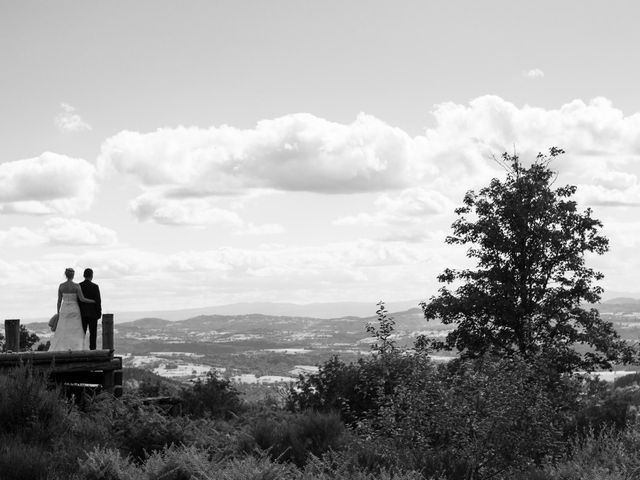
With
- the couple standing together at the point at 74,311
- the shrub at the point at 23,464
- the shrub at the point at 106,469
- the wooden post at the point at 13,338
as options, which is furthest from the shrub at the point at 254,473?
the wooden post at the point at 13,338

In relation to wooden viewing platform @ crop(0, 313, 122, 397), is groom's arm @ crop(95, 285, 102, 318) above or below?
above

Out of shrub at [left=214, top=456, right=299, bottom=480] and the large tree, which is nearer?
shrub at [left=214, top=456, right=299, bottom=480]

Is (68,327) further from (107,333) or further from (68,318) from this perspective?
(107,333)

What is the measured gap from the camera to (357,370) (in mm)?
21781

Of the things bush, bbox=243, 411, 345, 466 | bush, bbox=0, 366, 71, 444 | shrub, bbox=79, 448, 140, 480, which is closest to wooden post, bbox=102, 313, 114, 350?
bush, bbox=0, 366, 71, 444

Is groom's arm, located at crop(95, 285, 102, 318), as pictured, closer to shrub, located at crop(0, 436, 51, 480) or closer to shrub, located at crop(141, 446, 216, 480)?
shrub, located at crop(0, 436, 51, 480)

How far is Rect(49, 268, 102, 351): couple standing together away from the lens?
17750 millimetres

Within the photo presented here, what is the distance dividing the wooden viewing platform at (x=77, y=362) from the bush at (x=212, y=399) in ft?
9.82

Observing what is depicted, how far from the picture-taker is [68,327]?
1783 centimetres

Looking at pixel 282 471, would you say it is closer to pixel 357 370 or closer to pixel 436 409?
pixel 436 409

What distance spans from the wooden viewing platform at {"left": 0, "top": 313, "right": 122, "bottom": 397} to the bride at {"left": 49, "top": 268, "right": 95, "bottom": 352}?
2.10ft

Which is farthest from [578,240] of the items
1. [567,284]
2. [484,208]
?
[484,208]

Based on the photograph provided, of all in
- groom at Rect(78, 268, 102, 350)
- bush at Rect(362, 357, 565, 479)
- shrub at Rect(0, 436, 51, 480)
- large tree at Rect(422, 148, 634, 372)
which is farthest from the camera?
large tree at Rect(422, 148, 634, 372)

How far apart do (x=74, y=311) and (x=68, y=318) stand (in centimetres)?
22
